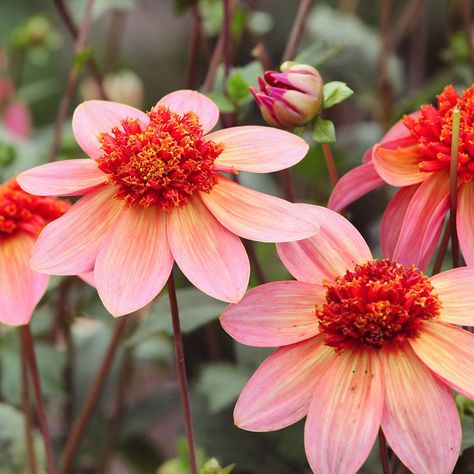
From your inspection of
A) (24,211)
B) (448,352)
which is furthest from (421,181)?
(24,211)

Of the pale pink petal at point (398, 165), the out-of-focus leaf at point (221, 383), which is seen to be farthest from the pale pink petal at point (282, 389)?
the out-of-focus leaf at point (221, 383)

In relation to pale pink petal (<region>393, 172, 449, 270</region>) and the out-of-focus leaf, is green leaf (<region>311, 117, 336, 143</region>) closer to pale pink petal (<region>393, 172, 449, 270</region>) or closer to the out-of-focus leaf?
pale pink petal (<region>393, 172, 449, 270</region>)

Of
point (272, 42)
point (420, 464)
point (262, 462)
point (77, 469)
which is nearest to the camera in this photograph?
point (420, 464)

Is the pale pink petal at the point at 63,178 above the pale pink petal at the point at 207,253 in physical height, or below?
above

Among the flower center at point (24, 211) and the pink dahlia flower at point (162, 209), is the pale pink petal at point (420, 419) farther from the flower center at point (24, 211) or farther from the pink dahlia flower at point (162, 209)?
the flower center at point (24, 211)

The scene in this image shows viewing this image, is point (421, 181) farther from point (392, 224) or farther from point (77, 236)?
point (77, 236)

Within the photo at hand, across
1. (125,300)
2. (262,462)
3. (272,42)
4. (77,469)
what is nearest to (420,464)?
(125,300)

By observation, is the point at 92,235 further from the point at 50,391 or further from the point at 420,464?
the point at 50,391
